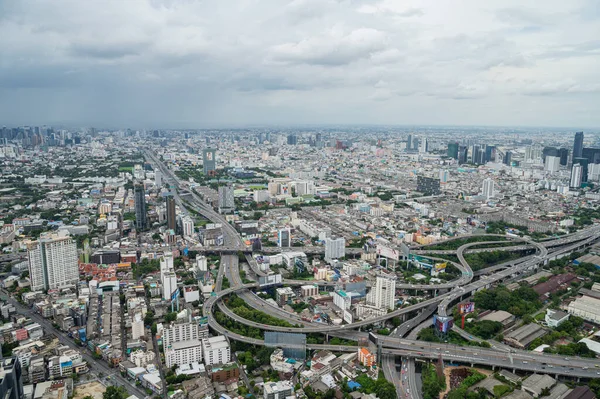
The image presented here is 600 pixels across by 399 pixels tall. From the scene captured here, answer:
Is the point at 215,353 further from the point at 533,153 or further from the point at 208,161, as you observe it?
the point at 533,153

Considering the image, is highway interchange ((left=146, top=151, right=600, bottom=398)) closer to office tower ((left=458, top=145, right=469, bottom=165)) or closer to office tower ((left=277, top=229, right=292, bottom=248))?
office tower ((left=277, top=229, right=292, bottom=248))

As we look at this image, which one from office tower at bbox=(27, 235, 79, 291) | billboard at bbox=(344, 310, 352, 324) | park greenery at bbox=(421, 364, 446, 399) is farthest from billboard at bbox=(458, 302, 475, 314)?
office tower at bbox=(27, 235, 79, 291)

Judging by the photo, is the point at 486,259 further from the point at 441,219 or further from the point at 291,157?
the point at 291,157

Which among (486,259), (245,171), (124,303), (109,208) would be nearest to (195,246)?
(124,303)

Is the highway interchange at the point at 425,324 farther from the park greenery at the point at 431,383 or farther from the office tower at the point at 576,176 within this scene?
the office tower at the point at 576,176

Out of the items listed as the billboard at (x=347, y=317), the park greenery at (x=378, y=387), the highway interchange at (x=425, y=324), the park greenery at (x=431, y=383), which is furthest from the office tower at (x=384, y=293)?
the park greenery at (x=378, y=387)

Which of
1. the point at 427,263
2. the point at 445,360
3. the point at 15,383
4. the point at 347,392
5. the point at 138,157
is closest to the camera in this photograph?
the point at 15,383
